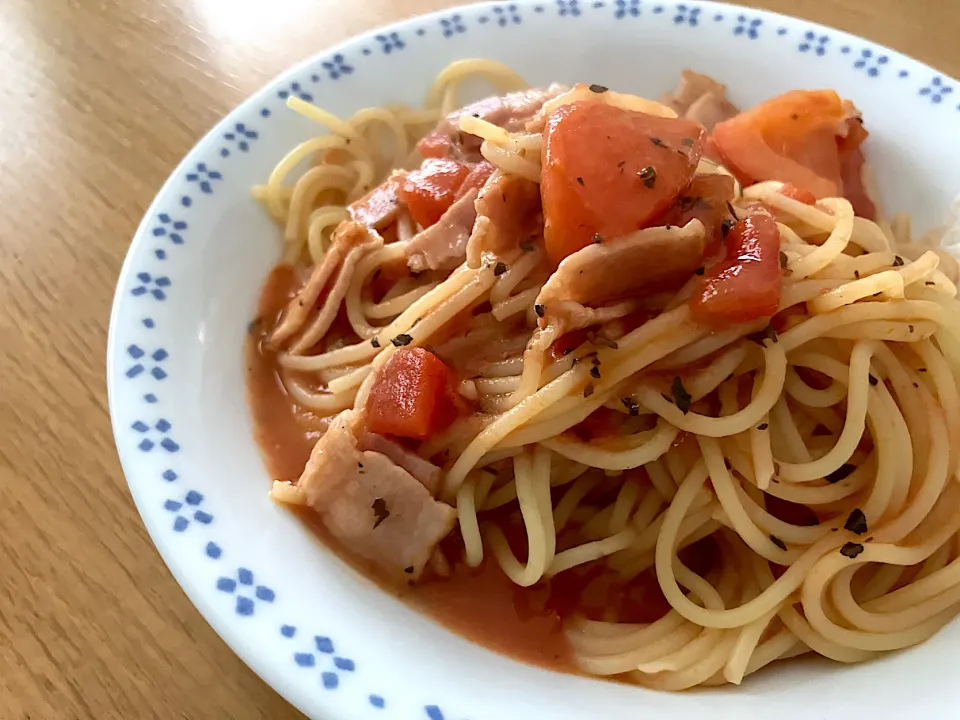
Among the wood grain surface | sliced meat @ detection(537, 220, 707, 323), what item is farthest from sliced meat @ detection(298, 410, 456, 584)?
sliced meat @ detection(537, 220, 707, 323)

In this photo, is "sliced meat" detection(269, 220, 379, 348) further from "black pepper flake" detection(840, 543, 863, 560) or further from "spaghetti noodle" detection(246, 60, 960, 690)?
"black pepper flake" detection(840, 543, 863, 560)

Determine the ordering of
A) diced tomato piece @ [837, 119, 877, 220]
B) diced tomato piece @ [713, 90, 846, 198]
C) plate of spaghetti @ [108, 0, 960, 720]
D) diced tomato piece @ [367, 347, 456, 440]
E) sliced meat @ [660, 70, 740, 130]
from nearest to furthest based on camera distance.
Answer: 1. plate of spaghetti @ [108, 0, 960, 720]
2. diced tomato piece @ [367, 347, 456, 440]
3. diced tomato piece @ [713, 90, 846, 198]
4. diced tomato piece @ [837, 119, 877, 220]
5. sliced meat @ [660, 70, 740, 130]

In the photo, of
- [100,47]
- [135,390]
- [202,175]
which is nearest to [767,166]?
[202,175]

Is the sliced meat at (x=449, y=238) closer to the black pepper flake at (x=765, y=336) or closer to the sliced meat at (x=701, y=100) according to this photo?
the black pepper flake at (x=765, y=336)

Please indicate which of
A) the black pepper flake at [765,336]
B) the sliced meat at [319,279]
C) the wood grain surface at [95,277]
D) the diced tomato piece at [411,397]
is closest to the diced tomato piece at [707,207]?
the black pepper flake at [765,336]

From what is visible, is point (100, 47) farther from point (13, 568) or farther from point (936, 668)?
point (936, 668)
